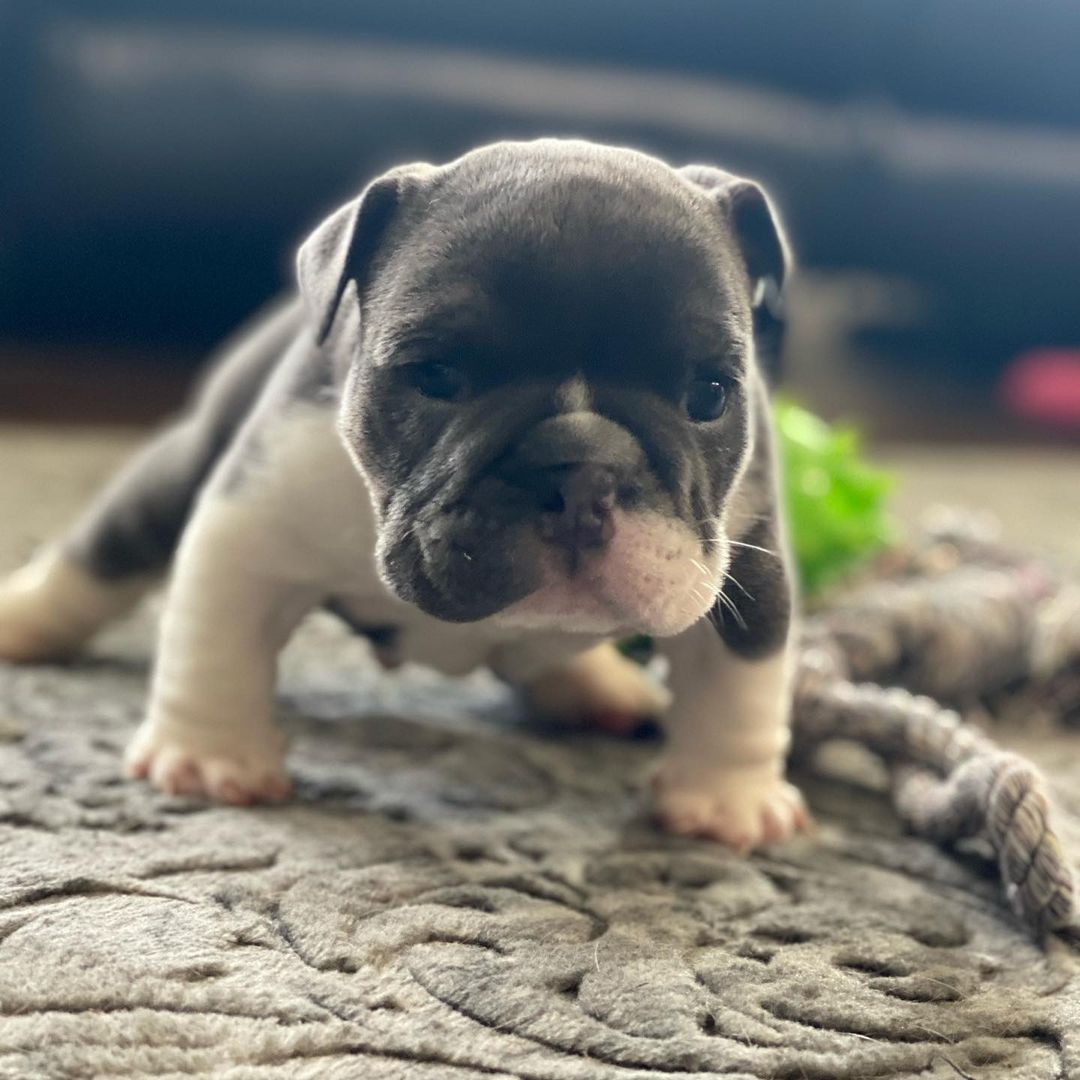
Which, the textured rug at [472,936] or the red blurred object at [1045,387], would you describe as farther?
the red blurred object at [1045,387]

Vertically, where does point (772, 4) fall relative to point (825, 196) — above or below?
above

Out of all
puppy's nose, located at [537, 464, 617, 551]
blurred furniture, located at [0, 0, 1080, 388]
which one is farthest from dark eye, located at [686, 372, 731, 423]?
blurred furniture, located at [0, 0, 1080, 388]

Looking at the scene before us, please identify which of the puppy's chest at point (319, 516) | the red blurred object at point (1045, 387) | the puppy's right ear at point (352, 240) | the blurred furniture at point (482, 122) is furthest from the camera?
the red blurred object at point (1045, 387)

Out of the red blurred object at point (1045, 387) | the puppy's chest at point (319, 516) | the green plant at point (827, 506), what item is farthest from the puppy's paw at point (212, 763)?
the red blurred object at point (1045, 387)

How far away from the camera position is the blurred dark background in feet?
11.7

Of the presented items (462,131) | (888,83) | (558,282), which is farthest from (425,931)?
(888,83)

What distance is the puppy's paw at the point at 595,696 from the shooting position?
5.36 ft

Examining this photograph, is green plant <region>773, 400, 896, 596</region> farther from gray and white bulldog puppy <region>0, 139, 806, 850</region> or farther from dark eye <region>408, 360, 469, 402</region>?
dark eye <region>408, 360, 469, 402</region>

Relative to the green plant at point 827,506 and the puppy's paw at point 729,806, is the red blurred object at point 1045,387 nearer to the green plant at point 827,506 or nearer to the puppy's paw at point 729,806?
the green plant at point 827,506

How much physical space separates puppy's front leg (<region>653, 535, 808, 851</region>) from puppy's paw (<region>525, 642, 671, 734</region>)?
25cm

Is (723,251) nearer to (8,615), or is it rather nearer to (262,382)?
(262,382)

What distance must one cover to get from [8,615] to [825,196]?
9.53ft

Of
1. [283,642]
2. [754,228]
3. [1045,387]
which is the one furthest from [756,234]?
[1045,387]

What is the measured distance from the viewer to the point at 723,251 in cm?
115
